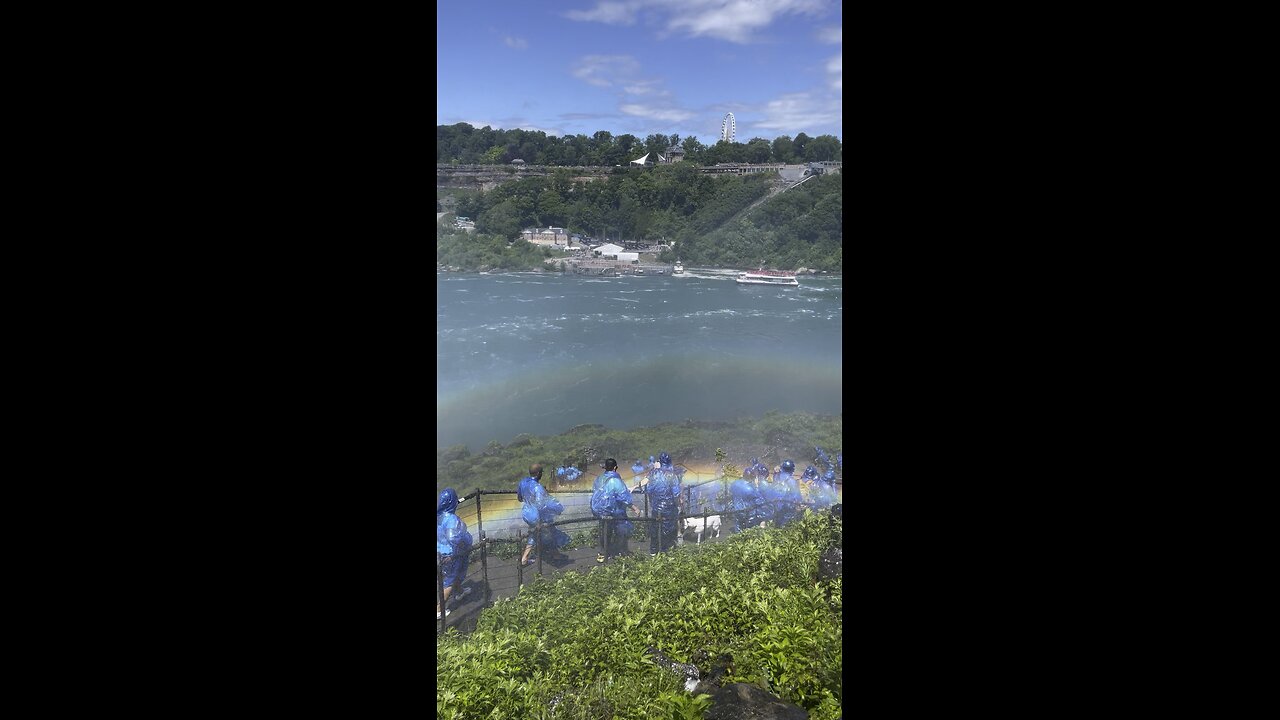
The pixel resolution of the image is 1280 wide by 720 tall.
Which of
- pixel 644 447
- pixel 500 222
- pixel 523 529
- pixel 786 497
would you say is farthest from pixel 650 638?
pixel 500 222

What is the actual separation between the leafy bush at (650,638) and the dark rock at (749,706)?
0.23 ft

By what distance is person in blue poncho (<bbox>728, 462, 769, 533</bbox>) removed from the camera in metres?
6.24

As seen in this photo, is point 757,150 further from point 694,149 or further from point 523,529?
point 523,529

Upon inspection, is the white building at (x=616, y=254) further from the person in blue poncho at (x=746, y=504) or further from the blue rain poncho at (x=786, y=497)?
the blue rain poncho at (x=786, y=497)

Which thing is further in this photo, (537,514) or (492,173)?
(492,173)

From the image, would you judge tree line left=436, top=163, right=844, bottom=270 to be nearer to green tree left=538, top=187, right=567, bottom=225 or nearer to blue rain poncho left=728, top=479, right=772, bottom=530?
green tree left=538, top=187, right=567, bottom=225

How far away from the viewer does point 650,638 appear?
3209mm

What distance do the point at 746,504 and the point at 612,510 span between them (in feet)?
6.26
